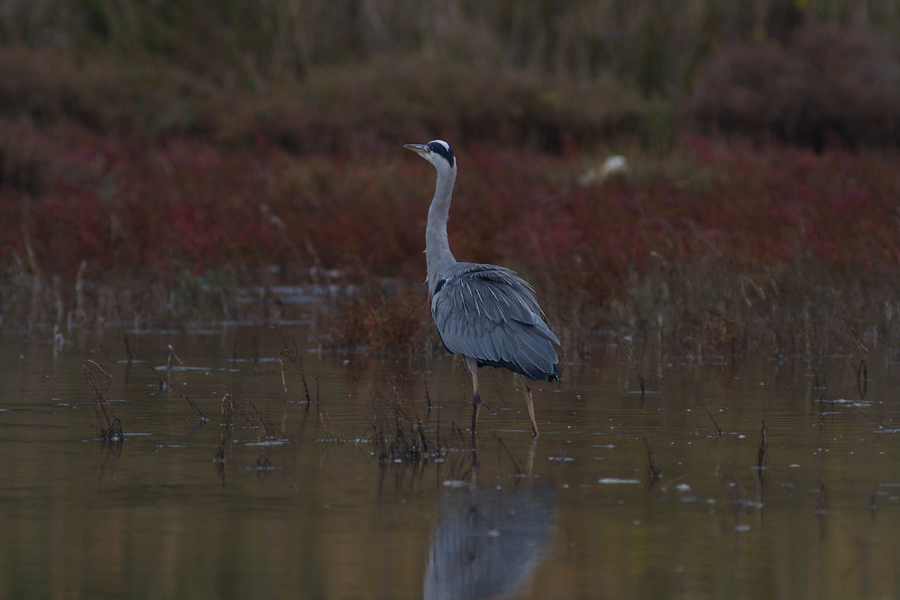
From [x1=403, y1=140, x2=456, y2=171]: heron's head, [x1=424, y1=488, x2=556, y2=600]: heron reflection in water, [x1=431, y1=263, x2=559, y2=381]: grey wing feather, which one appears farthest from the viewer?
[x1=403, y1=140, x2=456, y2=171]: heron's head

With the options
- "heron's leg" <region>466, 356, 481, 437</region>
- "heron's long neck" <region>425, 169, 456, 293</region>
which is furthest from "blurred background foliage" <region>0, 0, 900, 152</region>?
"heron's leg" <region>466, 356, 481, 437</region>

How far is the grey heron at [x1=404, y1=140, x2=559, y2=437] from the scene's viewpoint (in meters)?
8.58

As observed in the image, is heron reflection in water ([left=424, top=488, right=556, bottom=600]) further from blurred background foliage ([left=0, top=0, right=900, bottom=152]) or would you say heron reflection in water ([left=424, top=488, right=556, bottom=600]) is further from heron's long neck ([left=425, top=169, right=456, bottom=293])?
blurred background foliage ([left=0, top=0, right=900, bottom=152])

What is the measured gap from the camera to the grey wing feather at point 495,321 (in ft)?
28.1

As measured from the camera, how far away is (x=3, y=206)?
1870 centimetres

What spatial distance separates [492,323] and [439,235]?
1517 millimetres

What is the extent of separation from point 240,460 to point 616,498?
6.93 ft

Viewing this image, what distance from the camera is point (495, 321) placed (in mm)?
8812

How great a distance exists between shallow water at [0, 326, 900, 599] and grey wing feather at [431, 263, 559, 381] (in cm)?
46

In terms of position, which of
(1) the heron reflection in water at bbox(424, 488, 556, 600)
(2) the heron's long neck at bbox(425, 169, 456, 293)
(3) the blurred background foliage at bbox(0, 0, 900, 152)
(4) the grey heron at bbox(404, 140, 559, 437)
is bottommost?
(1) the heron reflection in water at bbox(424, 488, 556, 600)

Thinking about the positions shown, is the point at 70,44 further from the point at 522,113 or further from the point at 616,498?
the point at 616,498

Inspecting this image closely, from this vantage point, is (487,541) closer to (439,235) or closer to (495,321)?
(495,321)

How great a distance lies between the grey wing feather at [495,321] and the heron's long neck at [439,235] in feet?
1.66

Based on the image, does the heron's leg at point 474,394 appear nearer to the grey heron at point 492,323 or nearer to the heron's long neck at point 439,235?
the grey heron at point 492,323
